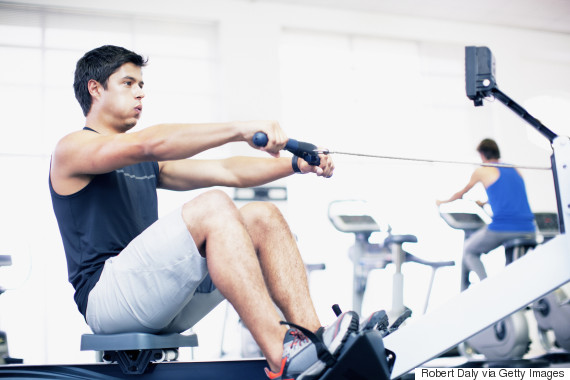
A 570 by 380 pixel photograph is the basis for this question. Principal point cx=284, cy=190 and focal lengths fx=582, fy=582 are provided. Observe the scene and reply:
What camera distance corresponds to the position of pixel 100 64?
5.82 ft

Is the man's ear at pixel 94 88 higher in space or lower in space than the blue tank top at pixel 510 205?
higher

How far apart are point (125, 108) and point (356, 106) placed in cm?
445

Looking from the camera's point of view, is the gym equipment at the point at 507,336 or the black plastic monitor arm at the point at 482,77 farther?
the gym equipment at the point at 507,336

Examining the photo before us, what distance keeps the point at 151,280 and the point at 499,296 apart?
2.76 ft

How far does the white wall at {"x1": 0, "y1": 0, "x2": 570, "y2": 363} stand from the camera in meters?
4.86

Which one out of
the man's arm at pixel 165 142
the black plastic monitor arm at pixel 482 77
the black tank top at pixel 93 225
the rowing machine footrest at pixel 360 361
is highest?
the black plastic monitor arm at pixel 482 77

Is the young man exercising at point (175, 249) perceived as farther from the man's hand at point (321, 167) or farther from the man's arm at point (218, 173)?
the man's arm at point (218, 173)

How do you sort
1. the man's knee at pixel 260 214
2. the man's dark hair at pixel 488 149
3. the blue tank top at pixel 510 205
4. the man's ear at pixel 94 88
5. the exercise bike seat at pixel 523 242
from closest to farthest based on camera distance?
the man's knee at pixel 260 214
the man's ear at pixel 94 88
the exercise bike seat at pixel 523 242
the blue tank top at pixel 510 205
the man's dark hair at pixel 488 149

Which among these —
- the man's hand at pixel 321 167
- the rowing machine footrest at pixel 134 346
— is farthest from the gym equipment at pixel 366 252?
the rowing machine footrest at pixel 134 346

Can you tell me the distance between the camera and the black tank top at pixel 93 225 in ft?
5.04

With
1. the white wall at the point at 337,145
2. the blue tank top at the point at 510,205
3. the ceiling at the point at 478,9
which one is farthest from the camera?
the ceiling at the point at 478,9

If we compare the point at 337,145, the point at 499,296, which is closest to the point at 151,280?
the point at 499,296

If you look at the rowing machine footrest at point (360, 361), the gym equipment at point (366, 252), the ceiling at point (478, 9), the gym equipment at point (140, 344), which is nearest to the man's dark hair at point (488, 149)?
the gym equipment at point (366, 252)

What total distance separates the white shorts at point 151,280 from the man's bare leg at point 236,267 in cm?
3
